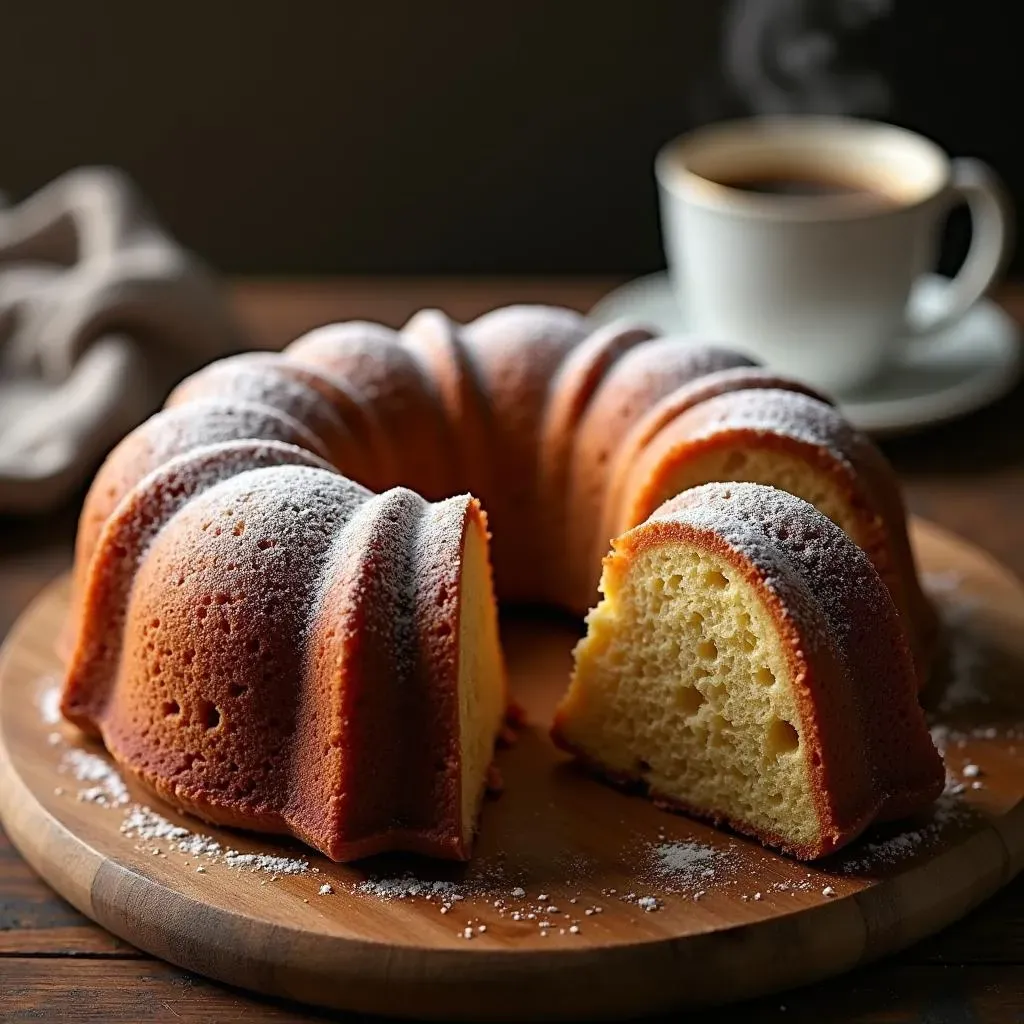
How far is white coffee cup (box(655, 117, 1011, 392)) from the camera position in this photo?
239cm

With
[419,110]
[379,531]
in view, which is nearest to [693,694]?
[379,531]

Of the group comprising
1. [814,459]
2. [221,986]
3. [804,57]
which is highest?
[804,57]

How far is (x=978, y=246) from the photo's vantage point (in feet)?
8.59

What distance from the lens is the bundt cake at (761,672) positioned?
1461mm

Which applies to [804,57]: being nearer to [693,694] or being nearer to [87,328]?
[87,328]

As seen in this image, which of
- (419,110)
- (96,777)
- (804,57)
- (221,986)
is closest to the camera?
(221,986)

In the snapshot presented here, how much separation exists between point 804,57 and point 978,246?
52 centimetres

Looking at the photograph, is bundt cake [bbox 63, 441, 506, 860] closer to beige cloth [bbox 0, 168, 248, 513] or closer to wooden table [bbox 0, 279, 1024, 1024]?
wooden table [bbox 0, 279, 1024, 1024]

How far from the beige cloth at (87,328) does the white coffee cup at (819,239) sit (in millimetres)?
776

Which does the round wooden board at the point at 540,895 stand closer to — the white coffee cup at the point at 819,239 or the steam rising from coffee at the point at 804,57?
the white coffee cup at the point at 819,239

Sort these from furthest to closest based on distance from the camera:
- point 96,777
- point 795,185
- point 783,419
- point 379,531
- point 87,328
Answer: point 795,185 → point 87,328 → point 783,419 → point 96,777 → point 379,531

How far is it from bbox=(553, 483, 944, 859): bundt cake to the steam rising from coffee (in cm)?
151

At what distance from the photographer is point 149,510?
1.65 m

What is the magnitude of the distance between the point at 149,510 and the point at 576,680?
0.46 metres
